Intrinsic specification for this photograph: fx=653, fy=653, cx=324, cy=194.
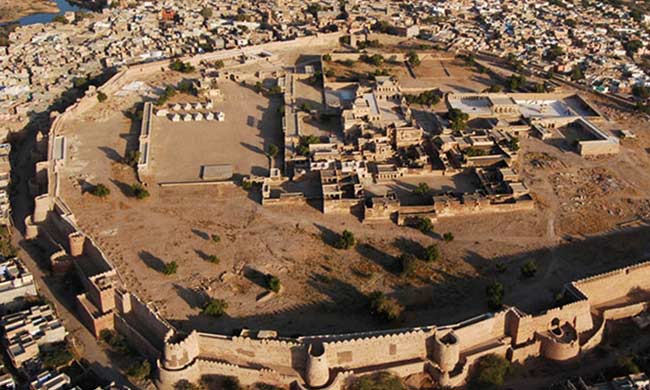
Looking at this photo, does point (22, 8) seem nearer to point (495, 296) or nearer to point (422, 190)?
point (422, 190)

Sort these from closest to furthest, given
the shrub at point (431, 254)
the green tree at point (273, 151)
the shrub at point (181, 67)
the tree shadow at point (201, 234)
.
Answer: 1. the shrub at point (431, 254)
2. the tree shadow at point (201, 234)
3. the green tree at point (273, 151)
4. the shrub at point (181, 67)

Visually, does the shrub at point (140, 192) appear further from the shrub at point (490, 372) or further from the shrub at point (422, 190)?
the shrub at point (490, 372)

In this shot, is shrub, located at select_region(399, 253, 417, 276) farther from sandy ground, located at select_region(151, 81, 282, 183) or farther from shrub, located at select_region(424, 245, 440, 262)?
sandy ground, located at select_region(151, 81, 282, 183)

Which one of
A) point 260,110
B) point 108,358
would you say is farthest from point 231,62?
point 108,358

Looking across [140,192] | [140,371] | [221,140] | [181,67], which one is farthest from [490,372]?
[181,67]

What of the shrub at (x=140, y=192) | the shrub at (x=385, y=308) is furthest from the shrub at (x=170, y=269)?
the shrub at (x=385, y=308)

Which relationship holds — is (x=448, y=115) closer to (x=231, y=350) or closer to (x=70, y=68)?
(x=231, y=350)
